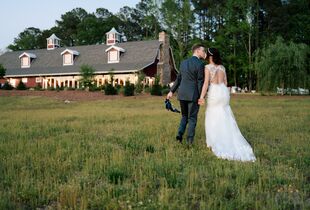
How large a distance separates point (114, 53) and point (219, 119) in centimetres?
3946

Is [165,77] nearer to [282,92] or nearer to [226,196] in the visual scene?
[282,92]

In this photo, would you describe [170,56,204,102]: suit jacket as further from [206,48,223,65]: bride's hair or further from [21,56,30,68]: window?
[21,56,30,68]: window

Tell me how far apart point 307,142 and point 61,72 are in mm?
41124

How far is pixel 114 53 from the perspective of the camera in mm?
45500

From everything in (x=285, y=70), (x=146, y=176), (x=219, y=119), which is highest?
(x=285, y=70)

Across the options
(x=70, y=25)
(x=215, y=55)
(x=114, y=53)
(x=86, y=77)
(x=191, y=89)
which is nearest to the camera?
(x=215, y=55)

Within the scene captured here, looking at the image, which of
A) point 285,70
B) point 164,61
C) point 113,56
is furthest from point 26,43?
point 285,70

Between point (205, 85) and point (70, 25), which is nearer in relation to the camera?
point (205, 85)

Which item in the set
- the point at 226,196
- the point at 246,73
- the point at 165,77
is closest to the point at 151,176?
the point at 226,196

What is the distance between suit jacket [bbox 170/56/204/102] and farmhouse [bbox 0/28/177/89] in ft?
107

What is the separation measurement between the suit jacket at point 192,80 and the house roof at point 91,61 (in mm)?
33292

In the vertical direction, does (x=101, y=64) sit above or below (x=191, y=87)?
above

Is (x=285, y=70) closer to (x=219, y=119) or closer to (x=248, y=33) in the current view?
(x=248, y=33)

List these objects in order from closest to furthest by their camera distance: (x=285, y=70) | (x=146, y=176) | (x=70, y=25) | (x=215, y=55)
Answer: (x=146, y=176) < (x=215, y=55) < (x=285, y=70) < (x=70, y=25)
